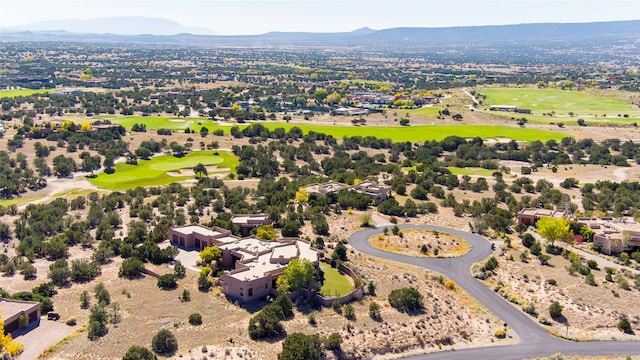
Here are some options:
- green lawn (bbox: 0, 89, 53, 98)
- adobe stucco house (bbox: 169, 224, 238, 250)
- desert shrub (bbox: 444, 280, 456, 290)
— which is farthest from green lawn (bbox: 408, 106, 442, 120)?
green lawn (bbox: 0, 89, 53, 98)

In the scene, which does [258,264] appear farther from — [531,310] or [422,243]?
[531,310]

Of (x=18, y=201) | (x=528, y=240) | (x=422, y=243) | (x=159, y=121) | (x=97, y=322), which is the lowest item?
(x=18, y=201)

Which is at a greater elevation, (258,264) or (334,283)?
(258,264)

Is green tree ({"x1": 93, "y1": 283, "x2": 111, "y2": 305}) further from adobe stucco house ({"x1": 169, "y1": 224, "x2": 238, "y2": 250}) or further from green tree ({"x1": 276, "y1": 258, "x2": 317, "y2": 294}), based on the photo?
green tree ({"x1": 276, "y1": 258, "x2": 317, "y2": 294})

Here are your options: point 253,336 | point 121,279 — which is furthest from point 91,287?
point 253,336

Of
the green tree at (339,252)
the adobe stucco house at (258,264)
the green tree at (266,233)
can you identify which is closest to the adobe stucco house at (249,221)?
the green tree at (266,233)

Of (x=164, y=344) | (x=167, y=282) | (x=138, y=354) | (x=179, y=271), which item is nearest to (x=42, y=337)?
(x=138, y=354)

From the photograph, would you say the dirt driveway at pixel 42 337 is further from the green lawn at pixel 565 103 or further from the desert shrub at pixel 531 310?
the green lawn at pixel 565 103
